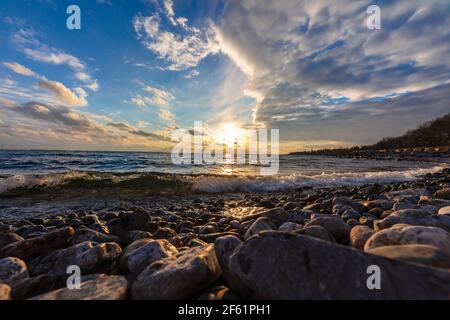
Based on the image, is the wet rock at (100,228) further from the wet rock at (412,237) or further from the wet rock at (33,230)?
the wet rock at (412,237)

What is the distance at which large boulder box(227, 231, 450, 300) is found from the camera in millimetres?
1409

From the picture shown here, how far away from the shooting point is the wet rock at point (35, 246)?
9.57 feet

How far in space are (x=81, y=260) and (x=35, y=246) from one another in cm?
101

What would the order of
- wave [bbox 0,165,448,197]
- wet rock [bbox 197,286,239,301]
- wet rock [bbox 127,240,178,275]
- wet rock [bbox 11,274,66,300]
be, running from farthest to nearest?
wave [bbox 0,165,448,197] < wet rock [bbox 127,240,178,275] < wet rock [bbox 11,274,66,300] < wet rock [bbox 197,286,239,301]

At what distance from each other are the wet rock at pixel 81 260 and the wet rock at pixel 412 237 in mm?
2706

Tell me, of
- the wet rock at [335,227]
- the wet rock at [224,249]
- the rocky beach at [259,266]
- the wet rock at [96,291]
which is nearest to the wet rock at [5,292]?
the rocky beach at [259,266]

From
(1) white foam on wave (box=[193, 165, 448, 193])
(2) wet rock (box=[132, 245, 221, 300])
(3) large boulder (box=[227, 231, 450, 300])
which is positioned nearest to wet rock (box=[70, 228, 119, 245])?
(2) wet rock (box=[132, 245, 221, 300])

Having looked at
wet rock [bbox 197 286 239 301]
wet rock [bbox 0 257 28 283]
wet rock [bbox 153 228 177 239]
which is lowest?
wet rock [bbox 153 228 177 239]

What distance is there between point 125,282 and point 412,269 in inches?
82.1

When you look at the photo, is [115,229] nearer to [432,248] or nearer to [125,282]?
[125,282]

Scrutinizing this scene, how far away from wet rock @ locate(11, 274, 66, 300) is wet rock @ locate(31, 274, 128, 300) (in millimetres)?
332

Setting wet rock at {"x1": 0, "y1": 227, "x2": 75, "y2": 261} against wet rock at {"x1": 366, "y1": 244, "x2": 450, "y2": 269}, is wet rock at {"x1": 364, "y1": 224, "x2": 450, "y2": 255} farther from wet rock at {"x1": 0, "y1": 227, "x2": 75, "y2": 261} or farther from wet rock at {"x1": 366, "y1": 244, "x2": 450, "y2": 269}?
wet rock at {"x1": 0, "y1": 227, "x2": 75, "y2": 261}

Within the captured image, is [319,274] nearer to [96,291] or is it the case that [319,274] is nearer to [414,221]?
[96,291]
